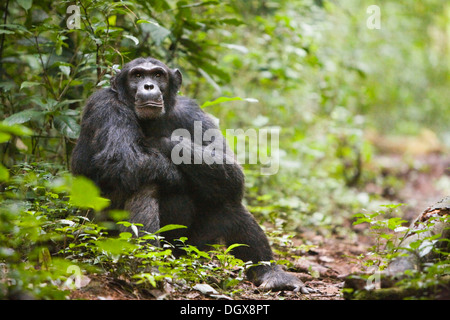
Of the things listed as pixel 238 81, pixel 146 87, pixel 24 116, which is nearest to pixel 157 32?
pixel 146 87

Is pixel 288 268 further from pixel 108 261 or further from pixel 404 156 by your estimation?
pixel 404 156

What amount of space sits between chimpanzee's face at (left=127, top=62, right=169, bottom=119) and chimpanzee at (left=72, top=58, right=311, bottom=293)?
0.04ft

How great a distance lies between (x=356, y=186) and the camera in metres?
11.2

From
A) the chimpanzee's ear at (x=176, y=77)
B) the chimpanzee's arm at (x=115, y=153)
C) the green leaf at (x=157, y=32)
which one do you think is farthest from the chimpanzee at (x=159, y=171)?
the green leaf at (x=157, y=32)

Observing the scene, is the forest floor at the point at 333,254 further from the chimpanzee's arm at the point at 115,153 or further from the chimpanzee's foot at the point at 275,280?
the chimpanzee's arm at the point at 115,153

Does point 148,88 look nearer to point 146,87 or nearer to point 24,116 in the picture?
point 146,87

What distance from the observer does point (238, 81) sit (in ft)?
36.8

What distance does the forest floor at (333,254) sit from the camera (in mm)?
3683

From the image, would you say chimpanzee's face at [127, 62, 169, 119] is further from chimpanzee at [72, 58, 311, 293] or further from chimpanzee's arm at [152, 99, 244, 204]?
chimpanzee's arm at [152, 99, 244, 204]

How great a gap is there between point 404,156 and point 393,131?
5.03 metres

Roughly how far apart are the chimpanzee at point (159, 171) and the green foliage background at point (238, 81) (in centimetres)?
47

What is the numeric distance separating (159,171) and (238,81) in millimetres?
6804

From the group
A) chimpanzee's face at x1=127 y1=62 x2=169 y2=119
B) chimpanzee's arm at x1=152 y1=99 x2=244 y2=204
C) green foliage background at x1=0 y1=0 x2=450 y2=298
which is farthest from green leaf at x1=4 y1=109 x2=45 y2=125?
chimpanzee's arm at x1=152 y1=99 x2=244 y2=204
